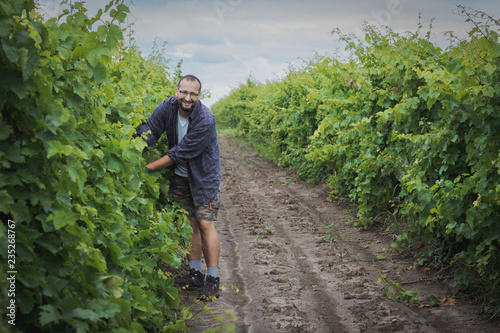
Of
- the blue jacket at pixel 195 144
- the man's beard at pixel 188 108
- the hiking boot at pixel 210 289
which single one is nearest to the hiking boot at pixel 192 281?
the hiking boot at pixel 210 289

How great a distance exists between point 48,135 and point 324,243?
566cm

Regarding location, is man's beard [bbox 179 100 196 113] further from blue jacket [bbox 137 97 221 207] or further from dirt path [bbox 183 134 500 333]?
dirt path [bbox 183 134 500 333]

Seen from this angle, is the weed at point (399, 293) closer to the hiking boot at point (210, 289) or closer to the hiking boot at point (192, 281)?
the hiking boot at point (210, 289)

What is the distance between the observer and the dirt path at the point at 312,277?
184 inches

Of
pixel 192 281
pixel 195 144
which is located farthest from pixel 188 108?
pixel 192 281

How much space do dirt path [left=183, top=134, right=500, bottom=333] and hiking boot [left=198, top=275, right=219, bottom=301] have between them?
117 millimetres

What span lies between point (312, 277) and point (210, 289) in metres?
1.42

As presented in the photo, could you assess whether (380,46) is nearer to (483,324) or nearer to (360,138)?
(360,138)

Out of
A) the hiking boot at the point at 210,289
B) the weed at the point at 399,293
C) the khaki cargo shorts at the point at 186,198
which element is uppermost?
the khaki cargo shorts at the point at 186,198

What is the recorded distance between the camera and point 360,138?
29.5ft

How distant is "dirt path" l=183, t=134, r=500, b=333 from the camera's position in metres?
4.67

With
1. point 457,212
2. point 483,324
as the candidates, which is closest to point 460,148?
point 457,212

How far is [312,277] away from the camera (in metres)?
6.00

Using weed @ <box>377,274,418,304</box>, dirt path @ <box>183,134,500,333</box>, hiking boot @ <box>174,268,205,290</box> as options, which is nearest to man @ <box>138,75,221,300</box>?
hiking boot @ <box>174,268,205,290</box>
